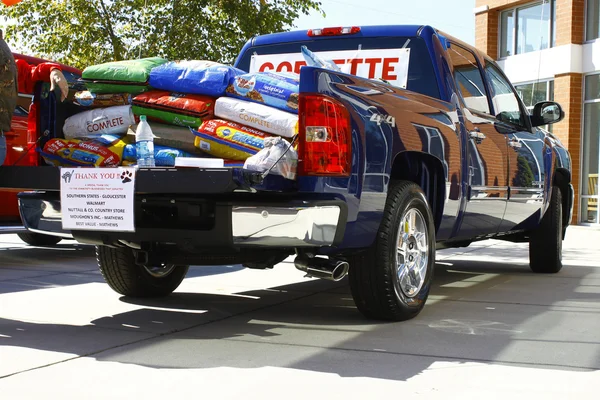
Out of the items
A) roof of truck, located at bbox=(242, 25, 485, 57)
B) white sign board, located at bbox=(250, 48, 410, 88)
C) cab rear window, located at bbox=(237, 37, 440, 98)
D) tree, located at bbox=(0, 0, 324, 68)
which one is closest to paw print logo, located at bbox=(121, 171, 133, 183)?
white sign board, located at bbox=(250, 48, 410, 88)

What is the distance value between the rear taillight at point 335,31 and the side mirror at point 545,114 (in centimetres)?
217

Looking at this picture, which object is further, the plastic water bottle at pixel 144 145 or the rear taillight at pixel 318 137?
the plastic water bottle at pixel 144 145

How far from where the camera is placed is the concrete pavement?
12.2ft

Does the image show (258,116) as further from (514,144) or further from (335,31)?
(514,144)

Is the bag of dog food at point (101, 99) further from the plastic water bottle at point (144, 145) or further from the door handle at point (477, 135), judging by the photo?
the door handle at point (477, 135)

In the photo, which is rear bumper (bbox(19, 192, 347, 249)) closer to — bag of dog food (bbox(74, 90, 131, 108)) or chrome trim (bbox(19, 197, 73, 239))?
chrome trim (bbox(19, 197, 73, 239))

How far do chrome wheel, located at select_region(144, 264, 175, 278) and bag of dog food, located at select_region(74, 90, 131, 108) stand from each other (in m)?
1.28

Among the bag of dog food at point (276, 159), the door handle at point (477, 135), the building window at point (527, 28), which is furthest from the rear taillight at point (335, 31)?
the building window at point (527, 28)

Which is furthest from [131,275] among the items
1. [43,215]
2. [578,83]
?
[578,83]

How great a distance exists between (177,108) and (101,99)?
0.58m

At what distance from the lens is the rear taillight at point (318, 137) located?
4.50 meters

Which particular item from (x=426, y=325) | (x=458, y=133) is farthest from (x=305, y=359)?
(x=458, y=133)

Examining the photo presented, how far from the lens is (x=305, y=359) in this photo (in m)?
4.24

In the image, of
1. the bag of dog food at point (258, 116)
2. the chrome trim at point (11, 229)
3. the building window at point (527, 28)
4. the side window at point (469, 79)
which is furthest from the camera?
the building window at point (527, 28)
